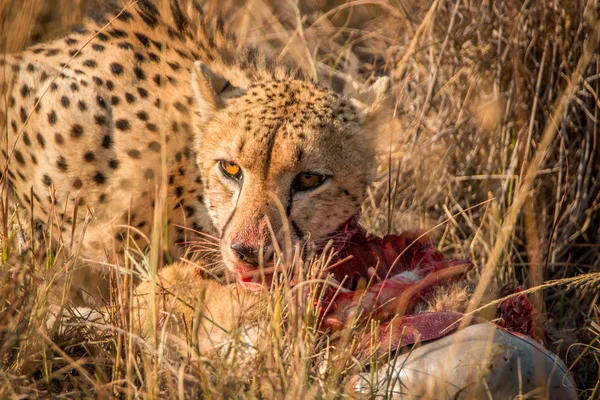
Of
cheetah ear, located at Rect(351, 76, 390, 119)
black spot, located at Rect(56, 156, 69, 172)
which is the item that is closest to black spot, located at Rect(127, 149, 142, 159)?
black spot, located at Rect(56, 156, 69, 172)

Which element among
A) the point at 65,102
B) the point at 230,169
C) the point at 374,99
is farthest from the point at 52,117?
the point at 374,99

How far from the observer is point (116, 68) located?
3119 mm

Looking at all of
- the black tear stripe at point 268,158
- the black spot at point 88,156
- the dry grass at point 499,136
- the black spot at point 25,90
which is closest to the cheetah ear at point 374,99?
the dry grass at point 499,136

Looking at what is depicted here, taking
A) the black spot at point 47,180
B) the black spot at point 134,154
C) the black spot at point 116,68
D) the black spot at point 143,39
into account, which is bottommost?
the black spot at point 47,180

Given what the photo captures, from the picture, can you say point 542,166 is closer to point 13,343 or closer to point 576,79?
point 576,79

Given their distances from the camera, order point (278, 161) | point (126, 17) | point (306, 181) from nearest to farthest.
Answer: point (278, 161) < point (306, 181) < point (126, 17)

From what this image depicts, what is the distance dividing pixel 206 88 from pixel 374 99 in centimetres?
65

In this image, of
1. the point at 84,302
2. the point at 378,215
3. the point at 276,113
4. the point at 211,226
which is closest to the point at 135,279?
the point at 84,302

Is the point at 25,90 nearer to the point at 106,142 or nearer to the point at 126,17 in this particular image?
the point at 106,142

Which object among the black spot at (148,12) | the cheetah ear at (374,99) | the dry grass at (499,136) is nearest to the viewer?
the cheetah ear at (374,99)

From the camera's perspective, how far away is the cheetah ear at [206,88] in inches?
116

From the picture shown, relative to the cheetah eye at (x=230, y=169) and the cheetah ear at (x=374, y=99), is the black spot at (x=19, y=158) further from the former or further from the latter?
the cheetah ear at (x=374, y=99)

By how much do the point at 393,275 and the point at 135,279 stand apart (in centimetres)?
111

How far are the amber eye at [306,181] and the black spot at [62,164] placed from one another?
85 cm
